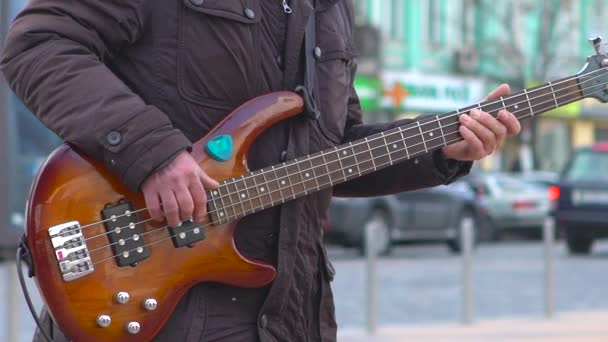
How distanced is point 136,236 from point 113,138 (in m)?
0.23

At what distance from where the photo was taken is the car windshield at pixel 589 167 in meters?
19.0

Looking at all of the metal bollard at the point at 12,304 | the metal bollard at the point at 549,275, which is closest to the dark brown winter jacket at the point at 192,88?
the metal bollard at the point at 12,304

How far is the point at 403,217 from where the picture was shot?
1958 cm

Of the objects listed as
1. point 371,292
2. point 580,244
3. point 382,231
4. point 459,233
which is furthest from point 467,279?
point 459,233

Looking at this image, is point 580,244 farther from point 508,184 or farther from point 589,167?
point 508,184

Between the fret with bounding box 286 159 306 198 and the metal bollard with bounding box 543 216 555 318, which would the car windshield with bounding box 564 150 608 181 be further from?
the fret with bounding box 286 159 306 198

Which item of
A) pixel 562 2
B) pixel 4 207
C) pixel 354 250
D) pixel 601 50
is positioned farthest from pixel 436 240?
pixel 562 2

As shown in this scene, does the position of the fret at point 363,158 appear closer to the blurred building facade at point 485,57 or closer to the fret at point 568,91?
the fret at point 568,91

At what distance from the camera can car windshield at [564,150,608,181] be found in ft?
62.2

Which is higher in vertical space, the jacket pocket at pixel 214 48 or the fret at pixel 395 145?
the jacket pocket at pixel 214 48

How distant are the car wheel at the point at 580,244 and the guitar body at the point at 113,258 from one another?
17.1 m

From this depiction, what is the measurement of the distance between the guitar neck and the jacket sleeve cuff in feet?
0.36

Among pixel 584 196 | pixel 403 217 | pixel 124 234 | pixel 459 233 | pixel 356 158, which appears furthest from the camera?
pixel 459 233

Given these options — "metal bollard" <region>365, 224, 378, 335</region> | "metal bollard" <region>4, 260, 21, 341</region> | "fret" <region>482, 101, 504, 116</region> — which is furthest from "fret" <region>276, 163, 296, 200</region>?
"metal bollard" <region>365, 224, 378, 335</region>
